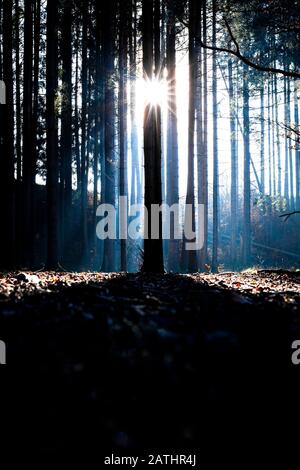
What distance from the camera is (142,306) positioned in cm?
294

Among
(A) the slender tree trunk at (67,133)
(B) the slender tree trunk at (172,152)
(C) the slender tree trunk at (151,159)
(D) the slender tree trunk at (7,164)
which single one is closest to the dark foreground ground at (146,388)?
(C) the slender tree trunk at (151,159)

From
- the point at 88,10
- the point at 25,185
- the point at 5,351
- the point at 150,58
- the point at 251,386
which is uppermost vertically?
the point at 88,10

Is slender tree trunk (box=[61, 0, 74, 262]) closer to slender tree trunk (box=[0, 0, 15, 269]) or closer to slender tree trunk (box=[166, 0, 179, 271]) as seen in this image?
slender tree trunk (box=[0, 0, 15, 269])

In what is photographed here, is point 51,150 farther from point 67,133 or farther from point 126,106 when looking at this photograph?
point 67,133

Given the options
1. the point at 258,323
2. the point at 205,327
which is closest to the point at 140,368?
the point at 205,327

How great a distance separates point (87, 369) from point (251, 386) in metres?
0.80

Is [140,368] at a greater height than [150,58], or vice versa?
[150,58]

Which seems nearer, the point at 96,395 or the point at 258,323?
the point at 96,395

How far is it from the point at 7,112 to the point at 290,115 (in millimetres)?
23067

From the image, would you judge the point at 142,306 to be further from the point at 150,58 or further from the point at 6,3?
the point at 6,3

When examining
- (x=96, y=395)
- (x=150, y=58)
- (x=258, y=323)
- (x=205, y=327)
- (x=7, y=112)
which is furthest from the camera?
(x=7, y=112)

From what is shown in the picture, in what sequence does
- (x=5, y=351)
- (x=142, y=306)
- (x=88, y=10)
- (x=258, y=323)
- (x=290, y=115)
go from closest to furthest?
(x=5, y=351), (x=258, y=323), (x=142, y=306), (x=88, y=10), (x=290, y=115)

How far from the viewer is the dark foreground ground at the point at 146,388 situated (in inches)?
62.5

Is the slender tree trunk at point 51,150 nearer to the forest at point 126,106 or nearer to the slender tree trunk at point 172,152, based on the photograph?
the forest at point 126,106
